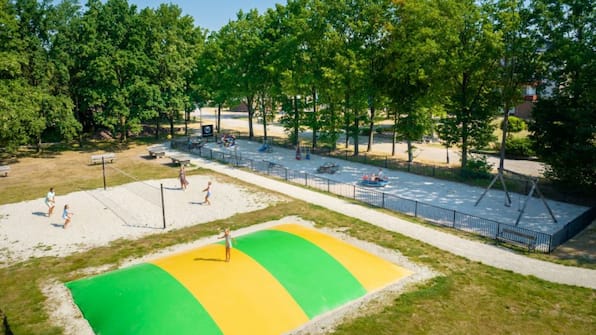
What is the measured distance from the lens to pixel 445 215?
75.9 feet

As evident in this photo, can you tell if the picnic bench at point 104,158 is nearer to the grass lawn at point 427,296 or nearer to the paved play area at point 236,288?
the grass lawn at point 427,296

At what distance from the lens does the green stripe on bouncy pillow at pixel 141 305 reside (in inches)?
458

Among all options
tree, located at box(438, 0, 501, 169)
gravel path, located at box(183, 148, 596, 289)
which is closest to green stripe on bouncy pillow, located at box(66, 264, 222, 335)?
gravel path, located at box(183, 148, 596, 289)

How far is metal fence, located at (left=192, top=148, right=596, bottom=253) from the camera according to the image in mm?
19011

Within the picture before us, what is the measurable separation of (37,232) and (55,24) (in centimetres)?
2913

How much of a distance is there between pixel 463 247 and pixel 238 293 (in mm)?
10818

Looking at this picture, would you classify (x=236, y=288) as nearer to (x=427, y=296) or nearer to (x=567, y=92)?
(x=427, y=296)

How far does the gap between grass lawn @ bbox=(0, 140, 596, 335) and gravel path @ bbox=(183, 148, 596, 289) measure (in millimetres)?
680

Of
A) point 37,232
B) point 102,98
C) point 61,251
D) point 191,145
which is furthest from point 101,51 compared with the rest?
point 61,251

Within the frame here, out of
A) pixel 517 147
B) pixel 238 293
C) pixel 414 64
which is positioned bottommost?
pixel 238 293

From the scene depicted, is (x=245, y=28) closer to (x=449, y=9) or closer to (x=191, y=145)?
(x=191, y=145)

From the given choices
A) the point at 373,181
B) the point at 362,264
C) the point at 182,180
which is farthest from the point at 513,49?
the point at 182,180

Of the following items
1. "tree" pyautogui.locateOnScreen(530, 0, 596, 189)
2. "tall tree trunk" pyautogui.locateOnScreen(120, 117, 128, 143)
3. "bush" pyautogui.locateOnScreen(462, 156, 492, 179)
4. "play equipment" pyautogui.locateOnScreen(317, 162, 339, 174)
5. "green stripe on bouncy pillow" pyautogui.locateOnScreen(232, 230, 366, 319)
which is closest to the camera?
"green stripe on bouncy pillow" pyautogui.locateOnScreen(232, 230, 366, 319)

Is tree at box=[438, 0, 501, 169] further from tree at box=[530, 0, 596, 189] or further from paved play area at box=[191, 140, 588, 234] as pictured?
paved play area at box=[191, 140, 588, 234]
